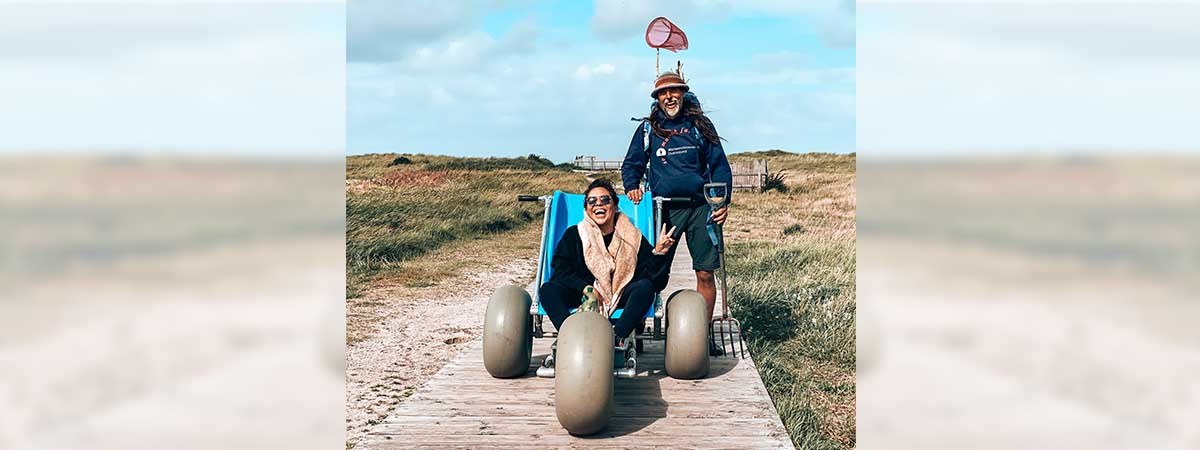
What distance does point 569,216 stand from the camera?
19.0ft

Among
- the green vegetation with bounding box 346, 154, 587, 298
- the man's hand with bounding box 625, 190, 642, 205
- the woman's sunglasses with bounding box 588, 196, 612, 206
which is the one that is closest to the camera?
the woman's sunglasses with bounding box 588, 196, 612, 206

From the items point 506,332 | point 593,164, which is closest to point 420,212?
point 506,332

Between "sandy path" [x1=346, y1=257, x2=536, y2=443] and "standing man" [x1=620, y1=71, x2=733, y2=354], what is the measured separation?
7.06ft

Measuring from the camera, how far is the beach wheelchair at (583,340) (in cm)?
389

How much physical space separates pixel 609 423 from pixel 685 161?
192 centimetres

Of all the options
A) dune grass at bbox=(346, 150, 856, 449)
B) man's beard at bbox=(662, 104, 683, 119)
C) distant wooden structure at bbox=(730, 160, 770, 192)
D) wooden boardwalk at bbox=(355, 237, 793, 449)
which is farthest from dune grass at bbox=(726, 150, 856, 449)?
distant wooden structure at bbox=(730, 160, 770, 192)

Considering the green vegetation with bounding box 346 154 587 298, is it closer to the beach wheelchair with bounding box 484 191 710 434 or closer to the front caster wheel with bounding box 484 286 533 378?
the beach wheelchair with bounding box 484 191 710 434

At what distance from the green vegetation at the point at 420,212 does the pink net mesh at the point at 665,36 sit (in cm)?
345

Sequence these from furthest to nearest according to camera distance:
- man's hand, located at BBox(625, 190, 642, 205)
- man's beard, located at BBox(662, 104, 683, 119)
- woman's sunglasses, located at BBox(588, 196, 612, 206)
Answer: man's hand, located at BBox(625, 190, 642, 205), man's beard, located at BBox(662, 104, 683, 119), woman's sunglasses, located at BBox(588, 196, 612, 206)

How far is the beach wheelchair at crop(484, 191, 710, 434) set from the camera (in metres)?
3.89

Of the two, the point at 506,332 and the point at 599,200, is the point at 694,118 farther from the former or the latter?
the point at 506,332
